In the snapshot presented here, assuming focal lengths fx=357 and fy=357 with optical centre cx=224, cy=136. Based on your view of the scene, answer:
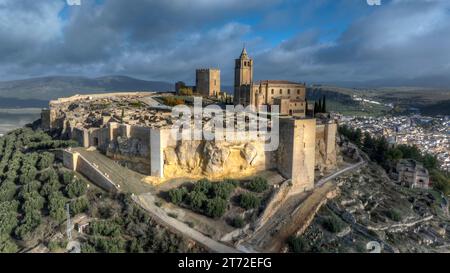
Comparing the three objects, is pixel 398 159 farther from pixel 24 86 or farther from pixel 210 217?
pixel 24 86

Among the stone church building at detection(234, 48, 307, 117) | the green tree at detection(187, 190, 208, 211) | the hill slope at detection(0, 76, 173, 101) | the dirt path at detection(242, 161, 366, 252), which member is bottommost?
the dirt path at detection(242, 161, 366, 252)

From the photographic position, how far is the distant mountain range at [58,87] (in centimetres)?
10599

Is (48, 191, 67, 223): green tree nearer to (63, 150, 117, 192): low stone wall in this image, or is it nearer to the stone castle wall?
(63, 150, 117, 192): low stone wall

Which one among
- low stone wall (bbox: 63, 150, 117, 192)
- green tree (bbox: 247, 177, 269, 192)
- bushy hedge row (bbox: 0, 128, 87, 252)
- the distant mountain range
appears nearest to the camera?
bushy hedge row (bbox: 0, 128, 87, 252)

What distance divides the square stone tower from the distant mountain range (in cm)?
6496

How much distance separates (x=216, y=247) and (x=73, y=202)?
7.32 m

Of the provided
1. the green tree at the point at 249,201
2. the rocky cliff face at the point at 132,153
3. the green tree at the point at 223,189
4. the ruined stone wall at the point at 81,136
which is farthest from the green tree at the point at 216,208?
the ruined stone wall at the point at 81,136

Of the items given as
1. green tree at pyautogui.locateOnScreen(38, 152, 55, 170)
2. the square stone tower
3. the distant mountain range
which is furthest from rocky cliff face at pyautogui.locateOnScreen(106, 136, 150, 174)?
the distant mountain range

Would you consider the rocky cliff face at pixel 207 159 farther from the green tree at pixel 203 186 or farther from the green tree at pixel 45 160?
the green tree at pixel 45 160

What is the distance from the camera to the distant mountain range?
10599cm

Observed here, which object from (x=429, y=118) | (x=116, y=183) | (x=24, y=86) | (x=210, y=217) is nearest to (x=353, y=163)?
(x=210, y=217)

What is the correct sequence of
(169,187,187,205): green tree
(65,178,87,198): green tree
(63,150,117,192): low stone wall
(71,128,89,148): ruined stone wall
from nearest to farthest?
(169,187,187,205): green tree, (65,178,87,198): green tree, (63,150,117,192): low stone wall, (71,128,89,148): ruined stone wall

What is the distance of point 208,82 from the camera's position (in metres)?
36.4

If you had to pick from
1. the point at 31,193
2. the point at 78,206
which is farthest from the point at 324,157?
the point at 31,193
